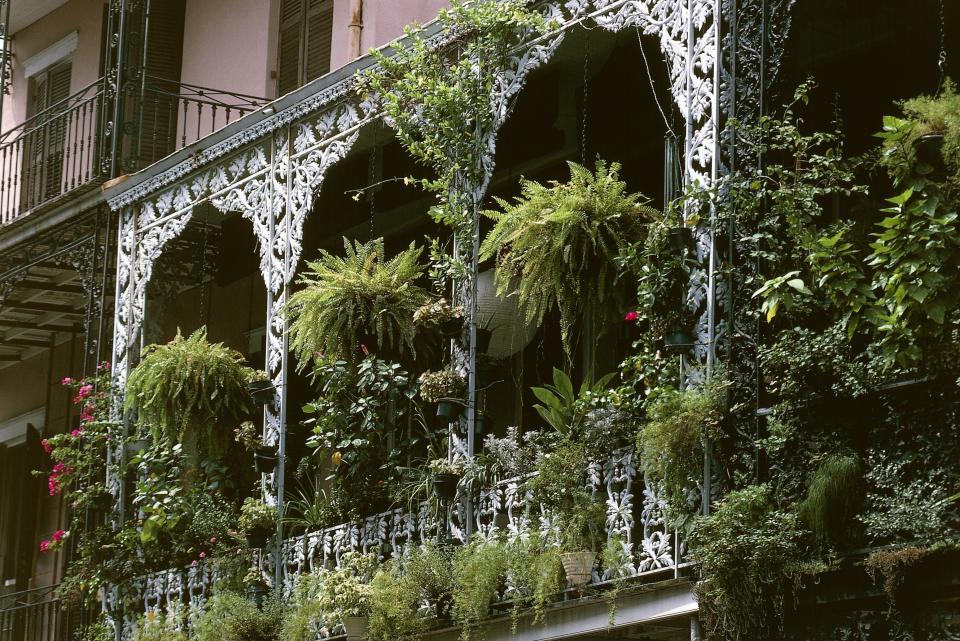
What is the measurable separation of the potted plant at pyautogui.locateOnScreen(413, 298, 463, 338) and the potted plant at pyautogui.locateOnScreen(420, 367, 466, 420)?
288mm

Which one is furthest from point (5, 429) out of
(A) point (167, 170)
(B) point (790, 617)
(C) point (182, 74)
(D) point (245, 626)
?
(B) point (790, 617)

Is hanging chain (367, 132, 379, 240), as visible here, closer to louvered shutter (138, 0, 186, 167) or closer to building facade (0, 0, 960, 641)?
building facade (0, 0, 960, 641)

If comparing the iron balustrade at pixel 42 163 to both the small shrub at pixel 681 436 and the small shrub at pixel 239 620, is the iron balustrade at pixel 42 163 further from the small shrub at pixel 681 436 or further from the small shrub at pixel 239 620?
the small shrub at pixel 681 436

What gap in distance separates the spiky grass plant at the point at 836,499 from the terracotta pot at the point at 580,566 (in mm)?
1610

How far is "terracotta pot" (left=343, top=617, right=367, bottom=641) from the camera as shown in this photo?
11.8 m

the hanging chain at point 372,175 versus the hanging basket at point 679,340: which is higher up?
the hanging chain at point 372,175

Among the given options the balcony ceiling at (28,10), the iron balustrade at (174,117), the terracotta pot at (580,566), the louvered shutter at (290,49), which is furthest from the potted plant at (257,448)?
the balcony ceiling at (28,10)

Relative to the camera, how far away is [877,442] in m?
9.10

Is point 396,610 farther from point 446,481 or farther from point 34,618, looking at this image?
point 34,618

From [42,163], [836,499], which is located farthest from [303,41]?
[836,499]

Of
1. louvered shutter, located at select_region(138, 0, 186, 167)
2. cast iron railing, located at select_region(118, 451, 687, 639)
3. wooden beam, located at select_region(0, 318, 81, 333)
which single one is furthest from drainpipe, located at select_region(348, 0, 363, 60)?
wooden beam, located at select_region(0, 318, 81, 333)

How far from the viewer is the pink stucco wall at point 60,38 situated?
20.2 metres

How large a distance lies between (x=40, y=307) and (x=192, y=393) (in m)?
5.46

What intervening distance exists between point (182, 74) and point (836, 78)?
28.9ft
